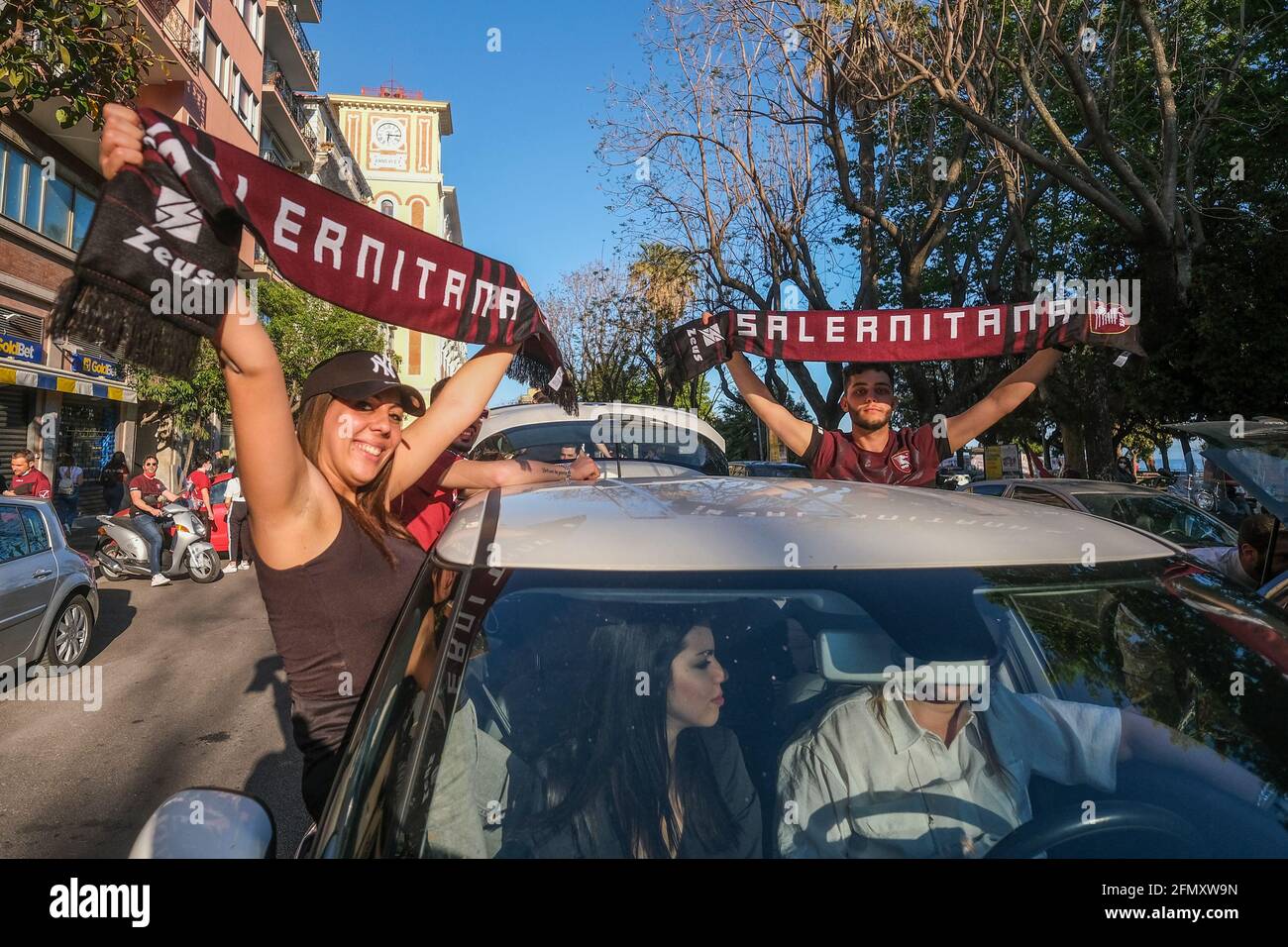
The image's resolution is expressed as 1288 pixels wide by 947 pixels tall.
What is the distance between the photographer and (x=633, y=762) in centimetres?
157

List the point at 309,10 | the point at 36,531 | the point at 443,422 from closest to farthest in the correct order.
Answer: the point at 443,422, the point at 36,531, the point at 309,10

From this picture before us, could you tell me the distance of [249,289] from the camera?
2.20m

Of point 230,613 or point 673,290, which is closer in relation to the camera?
point 230,613

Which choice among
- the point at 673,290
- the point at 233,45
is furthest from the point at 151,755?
Answer: the point at 233,45

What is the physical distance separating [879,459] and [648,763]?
2.95 m

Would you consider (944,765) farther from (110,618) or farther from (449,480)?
(110,618)

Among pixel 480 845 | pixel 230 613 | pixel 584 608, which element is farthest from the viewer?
pixel 230 613

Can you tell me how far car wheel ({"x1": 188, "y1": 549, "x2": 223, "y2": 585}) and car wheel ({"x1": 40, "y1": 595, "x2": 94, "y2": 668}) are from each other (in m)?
4.93

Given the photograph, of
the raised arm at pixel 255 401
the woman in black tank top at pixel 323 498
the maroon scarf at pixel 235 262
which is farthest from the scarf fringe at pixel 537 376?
the raised arm at pixel 255 401

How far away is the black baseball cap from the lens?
2514 mm

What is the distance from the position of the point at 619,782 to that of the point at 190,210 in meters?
1.49

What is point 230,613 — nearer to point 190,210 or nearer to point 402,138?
point 190,210

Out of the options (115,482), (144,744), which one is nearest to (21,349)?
(115,482)
